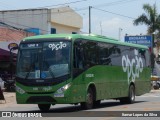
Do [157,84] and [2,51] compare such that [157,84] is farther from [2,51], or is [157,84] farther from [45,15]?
[2,51]

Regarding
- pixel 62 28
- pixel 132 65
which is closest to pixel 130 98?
pixel 132 65

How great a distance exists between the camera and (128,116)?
17219 mm

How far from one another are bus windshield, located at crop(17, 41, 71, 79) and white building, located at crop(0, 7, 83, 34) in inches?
1201

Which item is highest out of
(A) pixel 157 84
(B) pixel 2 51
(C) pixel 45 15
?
(C) pixel 45 15

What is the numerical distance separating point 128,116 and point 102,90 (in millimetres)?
5339

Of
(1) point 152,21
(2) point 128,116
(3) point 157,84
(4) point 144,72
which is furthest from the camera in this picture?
(1) point 152,21

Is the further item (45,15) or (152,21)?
(152,21)

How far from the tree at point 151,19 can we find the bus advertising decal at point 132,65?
34.1m

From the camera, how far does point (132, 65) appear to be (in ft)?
87.5

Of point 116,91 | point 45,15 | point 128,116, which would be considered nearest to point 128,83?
point 116,91

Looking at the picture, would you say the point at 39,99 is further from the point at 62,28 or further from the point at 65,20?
the point at 62,28

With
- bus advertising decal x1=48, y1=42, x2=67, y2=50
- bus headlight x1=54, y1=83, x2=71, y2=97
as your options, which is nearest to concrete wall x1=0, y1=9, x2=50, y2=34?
bus advertising decal x1=48, y1=42, x2=67, y2=50

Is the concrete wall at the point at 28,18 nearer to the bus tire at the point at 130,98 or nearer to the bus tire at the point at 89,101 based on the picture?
the bus tire at the point at 130,98

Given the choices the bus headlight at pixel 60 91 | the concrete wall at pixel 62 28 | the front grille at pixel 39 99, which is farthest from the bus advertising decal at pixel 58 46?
the concrete wall at pixel 62 28
